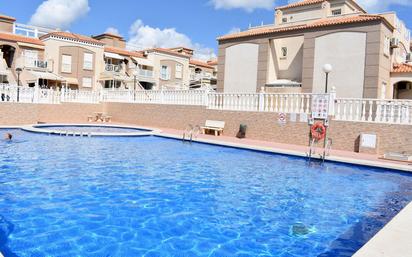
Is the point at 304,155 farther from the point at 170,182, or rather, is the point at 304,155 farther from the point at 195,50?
the point at 195,50

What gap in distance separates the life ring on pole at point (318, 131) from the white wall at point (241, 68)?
1038 cm

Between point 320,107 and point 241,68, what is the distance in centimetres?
1181

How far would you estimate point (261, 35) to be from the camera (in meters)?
25.4

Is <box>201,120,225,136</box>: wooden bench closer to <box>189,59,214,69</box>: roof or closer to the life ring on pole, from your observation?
the life ring on pole

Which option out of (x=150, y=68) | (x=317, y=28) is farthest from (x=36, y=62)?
(x=317, y=28)

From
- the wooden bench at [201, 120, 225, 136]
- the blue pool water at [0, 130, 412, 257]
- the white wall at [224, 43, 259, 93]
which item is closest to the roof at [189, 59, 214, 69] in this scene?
the white wall at [224, 43, 259, 93]

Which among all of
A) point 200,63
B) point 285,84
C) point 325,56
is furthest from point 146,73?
point 325,56

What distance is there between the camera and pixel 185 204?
7625mm

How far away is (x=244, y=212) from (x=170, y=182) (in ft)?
9.54

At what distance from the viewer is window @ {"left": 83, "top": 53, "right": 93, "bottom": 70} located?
40494mm

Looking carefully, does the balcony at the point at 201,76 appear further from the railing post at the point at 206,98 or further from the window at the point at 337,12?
the railing post at the point at 206,98

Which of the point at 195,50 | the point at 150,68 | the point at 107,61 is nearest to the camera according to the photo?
the point at 107,61

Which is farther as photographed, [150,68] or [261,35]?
[150,68]

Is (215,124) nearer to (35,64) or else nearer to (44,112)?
(44,112)
